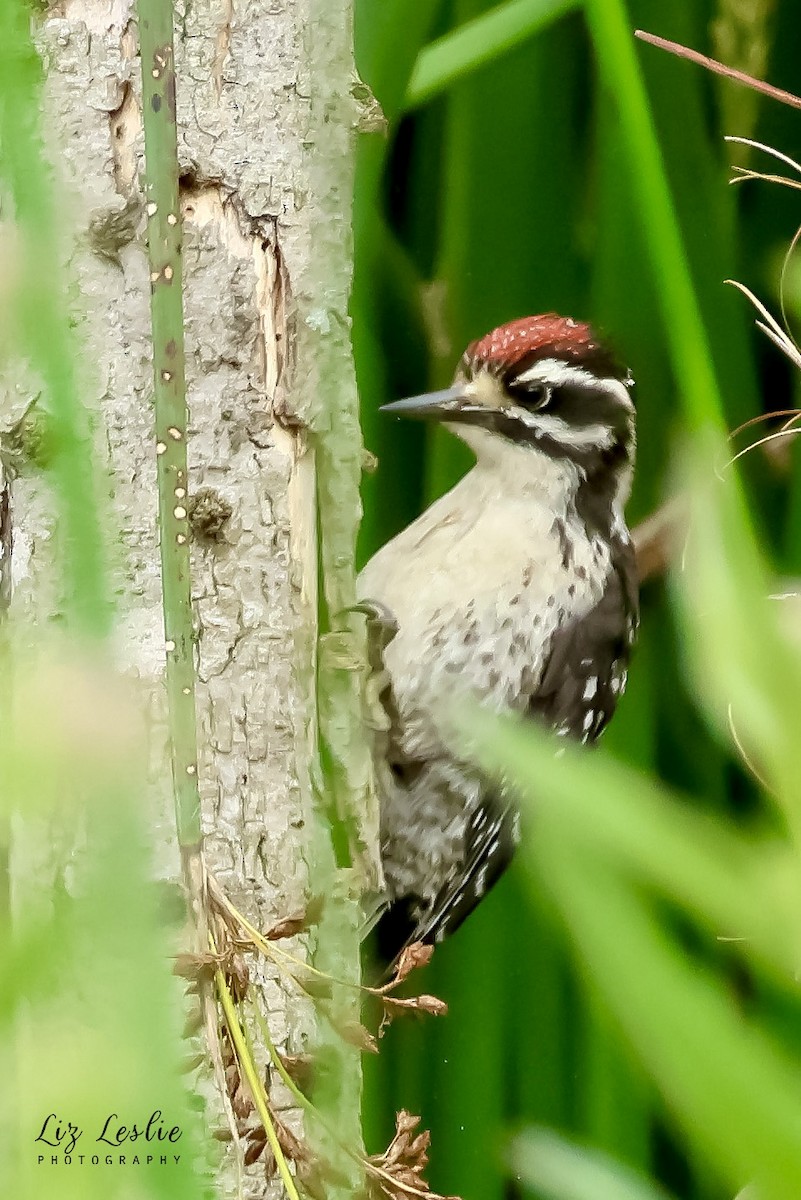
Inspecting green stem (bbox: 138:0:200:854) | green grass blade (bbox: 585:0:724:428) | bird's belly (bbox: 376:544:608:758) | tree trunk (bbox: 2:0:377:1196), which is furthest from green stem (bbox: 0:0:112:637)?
bird's belly (bbox: 376:544:608:758)

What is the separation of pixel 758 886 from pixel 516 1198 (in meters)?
0.99

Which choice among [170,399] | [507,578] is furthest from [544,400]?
[170,399]

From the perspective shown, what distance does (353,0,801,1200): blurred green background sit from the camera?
3.13 feet

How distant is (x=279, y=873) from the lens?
57 centimetres

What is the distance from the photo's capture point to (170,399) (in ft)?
1.24

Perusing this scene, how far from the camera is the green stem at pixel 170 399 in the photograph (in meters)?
0.35

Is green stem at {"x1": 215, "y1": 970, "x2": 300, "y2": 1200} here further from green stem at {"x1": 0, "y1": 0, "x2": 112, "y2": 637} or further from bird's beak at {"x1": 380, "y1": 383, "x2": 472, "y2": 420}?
bird's beak at {"x1": 380, "y1": 383, "x2": 472, "y2": 420}

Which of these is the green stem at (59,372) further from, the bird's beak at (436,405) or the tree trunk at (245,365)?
the bird's beak at (436,405)

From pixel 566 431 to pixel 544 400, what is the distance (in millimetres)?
29

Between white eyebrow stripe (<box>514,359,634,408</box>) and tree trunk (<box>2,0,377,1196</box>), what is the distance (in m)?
0.30

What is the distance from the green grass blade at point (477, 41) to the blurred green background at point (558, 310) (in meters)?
0.08

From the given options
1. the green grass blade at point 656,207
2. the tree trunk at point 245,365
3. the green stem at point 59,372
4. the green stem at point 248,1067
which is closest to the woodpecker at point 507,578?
the green grass blade at point 656,207

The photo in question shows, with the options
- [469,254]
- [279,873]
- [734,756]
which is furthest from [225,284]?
[734,756]

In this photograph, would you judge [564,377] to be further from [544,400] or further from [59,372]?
[59,372]
